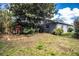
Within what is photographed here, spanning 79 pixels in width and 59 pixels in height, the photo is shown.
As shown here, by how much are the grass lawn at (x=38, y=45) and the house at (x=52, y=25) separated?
2.7 inches

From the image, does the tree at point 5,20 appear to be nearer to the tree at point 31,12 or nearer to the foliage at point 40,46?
the tree at point 31,12

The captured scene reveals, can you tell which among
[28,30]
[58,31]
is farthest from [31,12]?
[58,31]

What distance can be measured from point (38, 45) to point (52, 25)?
0.28m

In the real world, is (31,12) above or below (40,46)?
above

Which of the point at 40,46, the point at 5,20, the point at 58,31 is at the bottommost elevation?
the point at 40,46

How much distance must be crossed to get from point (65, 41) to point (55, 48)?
0.14 metres

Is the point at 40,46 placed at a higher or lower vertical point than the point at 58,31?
lower

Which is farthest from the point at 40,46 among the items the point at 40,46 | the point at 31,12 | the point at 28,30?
the point at 31,12

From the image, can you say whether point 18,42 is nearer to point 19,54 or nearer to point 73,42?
point 19,54

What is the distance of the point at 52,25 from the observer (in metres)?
2.55

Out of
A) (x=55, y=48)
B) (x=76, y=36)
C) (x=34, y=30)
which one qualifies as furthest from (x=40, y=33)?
(x=76, y=36)

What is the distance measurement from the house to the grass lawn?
0.22 ft

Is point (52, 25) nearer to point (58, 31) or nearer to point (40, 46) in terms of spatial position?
point (58, 31)

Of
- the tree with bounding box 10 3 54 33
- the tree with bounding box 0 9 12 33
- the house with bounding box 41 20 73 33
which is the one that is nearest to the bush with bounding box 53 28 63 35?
the house with bounding box 41 20 73 33
